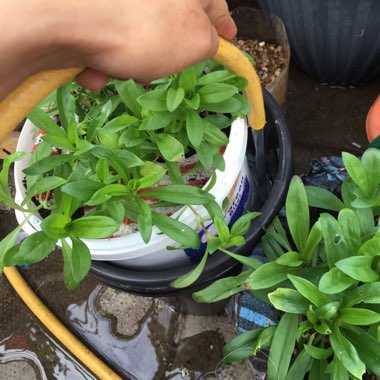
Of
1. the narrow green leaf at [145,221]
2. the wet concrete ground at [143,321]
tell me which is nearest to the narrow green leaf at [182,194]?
the narrow green leaf at [145,221]

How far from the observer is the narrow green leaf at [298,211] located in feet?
3.06

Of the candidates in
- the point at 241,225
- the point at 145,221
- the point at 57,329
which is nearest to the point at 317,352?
the point at 241,225

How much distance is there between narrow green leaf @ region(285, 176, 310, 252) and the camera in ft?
3.06

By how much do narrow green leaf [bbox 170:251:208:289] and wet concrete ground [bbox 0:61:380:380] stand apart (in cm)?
56

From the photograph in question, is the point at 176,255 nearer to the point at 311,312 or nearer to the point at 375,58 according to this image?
the point at 311,312

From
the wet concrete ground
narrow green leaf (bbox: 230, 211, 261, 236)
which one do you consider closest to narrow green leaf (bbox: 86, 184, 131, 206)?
narrow green leaf (bbox: 230, 211, 261, 236)

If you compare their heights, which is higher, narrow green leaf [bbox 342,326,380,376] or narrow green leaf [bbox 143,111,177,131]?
narrow green leaf [bbox 143,111,177,131]

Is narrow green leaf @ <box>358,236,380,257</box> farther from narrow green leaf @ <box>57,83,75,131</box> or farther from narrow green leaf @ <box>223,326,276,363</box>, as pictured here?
narrow green leaf @ <box>57,83,75,131</box>

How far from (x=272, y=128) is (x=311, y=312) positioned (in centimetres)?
47

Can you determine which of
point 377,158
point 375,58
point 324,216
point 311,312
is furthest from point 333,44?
point 311,312

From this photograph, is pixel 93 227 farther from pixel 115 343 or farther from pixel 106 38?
pixel 115 343

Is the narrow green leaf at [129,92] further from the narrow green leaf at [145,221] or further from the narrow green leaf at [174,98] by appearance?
the narrow green leaf at [145,221]

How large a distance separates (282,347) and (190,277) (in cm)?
20

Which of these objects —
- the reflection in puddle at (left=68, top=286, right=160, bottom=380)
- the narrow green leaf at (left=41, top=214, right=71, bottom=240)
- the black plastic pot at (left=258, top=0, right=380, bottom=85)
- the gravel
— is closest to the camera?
the narrow green leaf at (left=41, top=214, right=71, bottom=240)
